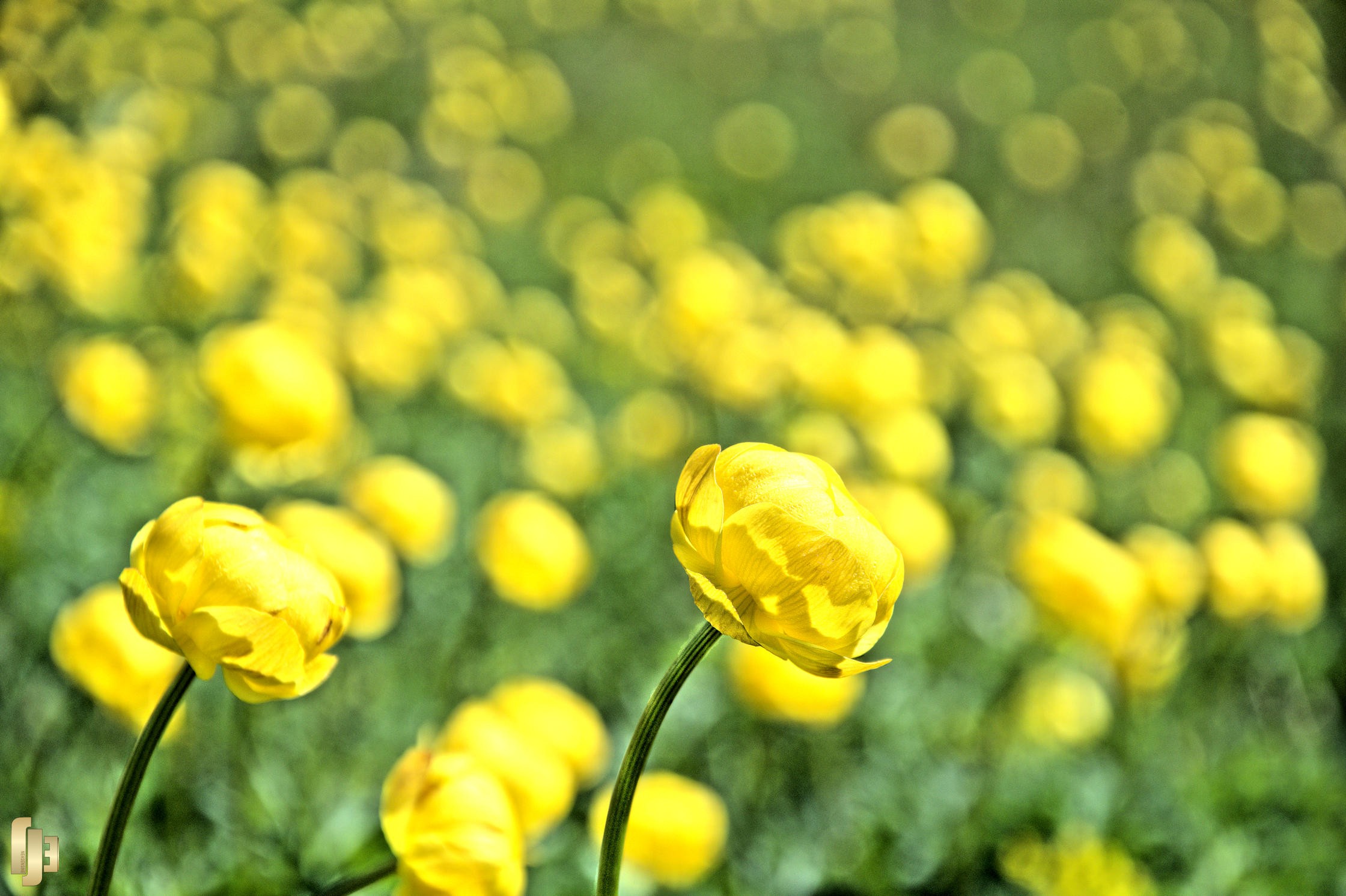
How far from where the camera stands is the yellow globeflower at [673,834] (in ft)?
2.37

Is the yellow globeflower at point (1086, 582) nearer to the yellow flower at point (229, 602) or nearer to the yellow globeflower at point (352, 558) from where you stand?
the yellow globeflower at point (352, 558)

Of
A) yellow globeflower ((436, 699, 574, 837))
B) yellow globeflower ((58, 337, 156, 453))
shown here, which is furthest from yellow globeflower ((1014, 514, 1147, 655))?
yellow globeflower ((58, 337, 156, 453))

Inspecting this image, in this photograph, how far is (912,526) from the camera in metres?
1.09

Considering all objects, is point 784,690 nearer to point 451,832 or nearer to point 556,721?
point 556,721

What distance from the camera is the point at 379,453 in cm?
146

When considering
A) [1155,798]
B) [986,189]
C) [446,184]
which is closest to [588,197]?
[446,184]

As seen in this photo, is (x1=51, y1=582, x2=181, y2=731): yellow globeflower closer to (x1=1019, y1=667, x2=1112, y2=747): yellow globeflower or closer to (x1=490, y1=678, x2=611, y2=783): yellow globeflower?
(x1=490, y1=678, x2=611, y2=783): yellow globeflower

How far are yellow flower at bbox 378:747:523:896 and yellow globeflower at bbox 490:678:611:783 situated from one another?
0.71 ft

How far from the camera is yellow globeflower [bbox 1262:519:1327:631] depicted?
110 centimetres

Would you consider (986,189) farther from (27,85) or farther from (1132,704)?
(27,85)

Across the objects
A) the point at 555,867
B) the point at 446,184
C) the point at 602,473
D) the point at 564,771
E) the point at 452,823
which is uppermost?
the point at 452,823

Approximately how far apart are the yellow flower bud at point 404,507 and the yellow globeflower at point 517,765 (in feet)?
1.21

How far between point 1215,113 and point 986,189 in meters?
0.91

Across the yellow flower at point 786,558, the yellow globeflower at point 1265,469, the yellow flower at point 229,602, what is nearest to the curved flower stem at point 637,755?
the yellow flower at point 786,558
